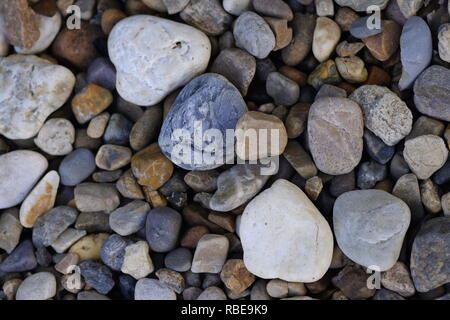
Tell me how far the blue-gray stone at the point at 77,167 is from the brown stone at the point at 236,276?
0.67 m

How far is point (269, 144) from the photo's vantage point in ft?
5.19

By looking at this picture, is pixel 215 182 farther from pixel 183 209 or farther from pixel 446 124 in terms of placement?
pixel 446 124

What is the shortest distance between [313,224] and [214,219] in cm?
36

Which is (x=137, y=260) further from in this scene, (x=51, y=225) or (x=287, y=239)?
(x=287, y=239)

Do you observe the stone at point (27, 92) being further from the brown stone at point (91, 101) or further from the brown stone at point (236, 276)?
the brown stone at point (236, 276)

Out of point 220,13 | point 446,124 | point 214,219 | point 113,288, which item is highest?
point 220,13

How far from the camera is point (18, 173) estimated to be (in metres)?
1.78

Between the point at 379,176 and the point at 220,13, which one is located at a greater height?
the point at 220,13

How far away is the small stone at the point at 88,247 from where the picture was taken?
175 cm

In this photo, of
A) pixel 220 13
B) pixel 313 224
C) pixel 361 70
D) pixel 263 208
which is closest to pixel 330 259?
pixel 313 224

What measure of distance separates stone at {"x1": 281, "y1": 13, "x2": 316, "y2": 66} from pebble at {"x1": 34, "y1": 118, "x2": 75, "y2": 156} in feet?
2.97

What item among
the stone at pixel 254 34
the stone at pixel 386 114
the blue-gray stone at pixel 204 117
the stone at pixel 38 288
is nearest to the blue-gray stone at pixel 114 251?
the stone at pixel 38 288

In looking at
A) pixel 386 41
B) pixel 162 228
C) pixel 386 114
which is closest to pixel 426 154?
pixel 386 114

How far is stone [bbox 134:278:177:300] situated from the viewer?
5.47 ft
